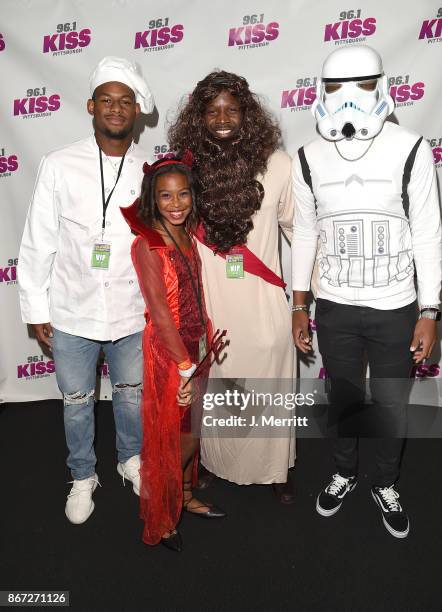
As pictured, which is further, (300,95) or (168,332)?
(300,95)

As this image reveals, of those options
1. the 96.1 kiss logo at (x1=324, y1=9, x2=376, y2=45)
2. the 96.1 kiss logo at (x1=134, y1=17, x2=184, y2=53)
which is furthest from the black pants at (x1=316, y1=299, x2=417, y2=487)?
the 96.1 kiss logo at (x1=134, y1=17, x2=184, y2=53)

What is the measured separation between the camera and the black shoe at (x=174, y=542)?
2.29 m

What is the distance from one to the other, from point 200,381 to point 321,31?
6.51ft

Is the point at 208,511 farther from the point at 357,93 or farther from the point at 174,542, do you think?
the point at 357,93

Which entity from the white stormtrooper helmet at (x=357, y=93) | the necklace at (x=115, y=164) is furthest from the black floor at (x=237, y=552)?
the white stormtrooper helmet at (x=357, y=93)

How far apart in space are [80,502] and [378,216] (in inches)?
71.3

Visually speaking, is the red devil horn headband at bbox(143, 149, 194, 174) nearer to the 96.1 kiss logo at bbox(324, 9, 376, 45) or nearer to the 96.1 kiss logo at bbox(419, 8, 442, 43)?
the 96.1 kiss logo at bbox(324, 9, 376, 45)

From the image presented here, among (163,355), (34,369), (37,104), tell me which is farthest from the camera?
(34,369)

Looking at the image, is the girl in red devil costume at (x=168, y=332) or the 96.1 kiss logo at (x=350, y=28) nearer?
the girl in red devil costume at (x=168, y=332)

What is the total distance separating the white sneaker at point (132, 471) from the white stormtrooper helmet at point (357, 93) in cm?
179

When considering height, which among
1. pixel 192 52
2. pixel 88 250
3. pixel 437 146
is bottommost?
pixel 88 250

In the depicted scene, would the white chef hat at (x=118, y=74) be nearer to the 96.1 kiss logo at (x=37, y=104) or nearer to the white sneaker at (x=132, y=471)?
the 96.1 kiss logo at (x=37, y=104)

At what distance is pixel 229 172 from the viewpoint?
7.29ft

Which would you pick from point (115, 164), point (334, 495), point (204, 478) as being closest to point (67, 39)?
point (115, 164)
